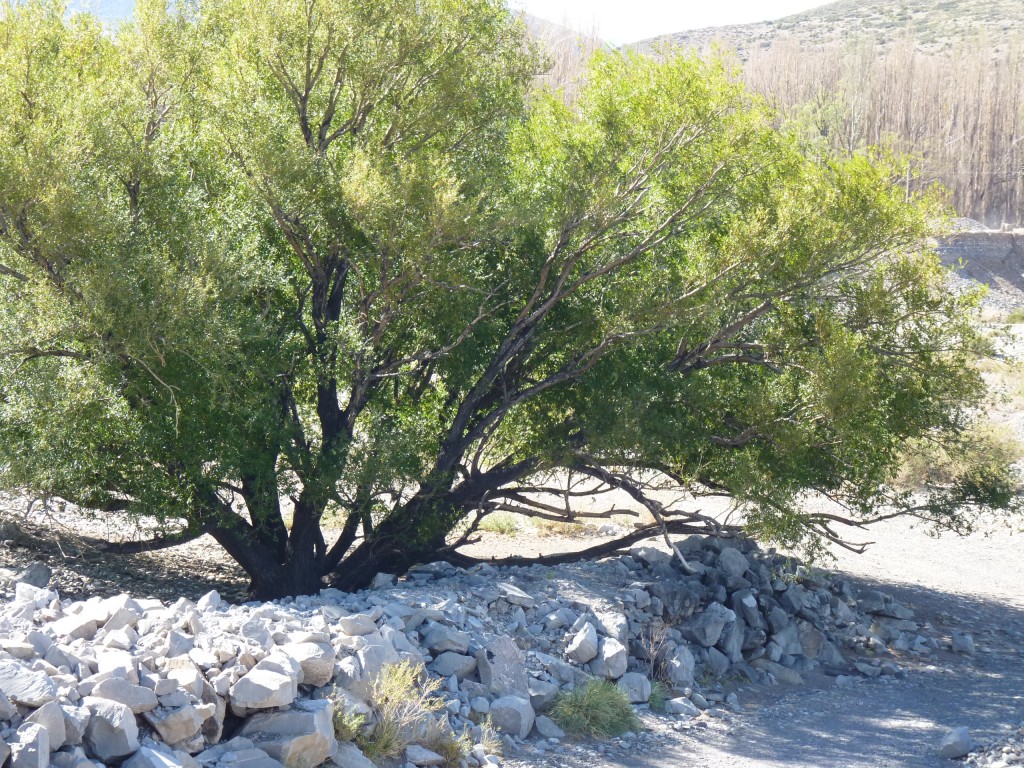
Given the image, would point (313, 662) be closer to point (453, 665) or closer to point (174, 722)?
point (174, 722)

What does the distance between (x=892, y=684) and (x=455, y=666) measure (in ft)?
18.8

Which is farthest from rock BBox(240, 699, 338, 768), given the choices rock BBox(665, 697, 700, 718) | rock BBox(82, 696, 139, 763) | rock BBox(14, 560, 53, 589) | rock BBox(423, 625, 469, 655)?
rock BBox(14, 560, 53, 589)

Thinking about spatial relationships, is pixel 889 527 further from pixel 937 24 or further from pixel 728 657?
pixel 937 24

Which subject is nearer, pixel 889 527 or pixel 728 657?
pixel 728 657

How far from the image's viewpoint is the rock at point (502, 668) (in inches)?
373

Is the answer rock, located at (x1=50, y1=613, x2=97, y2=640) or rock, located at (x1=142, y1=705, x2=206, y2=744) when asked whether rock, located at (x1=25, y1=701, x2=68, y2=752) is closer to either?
rock, located at (x1=142, y1=705, x2=206, y2=744)

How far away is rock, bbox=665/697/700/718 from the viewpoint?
1051cm

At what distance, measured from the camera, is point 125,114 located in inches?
424

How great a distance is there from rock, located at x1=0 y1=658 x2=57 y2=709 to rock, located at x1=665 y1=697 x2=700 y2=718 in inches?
244

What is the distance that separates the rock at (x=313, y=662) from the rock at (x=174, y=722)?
44.5 inches

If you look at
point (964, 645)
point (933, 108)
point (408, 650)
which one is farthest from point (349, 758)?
point (933, 108)

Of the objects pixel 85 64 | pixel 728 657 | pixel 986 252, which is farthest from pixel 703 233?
pixel 986 252

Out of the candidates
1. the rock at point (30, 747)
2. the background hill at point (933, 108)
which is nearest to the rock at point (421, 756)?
the rock at point (30, 747)

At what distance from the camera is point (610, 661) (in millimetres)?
10688
